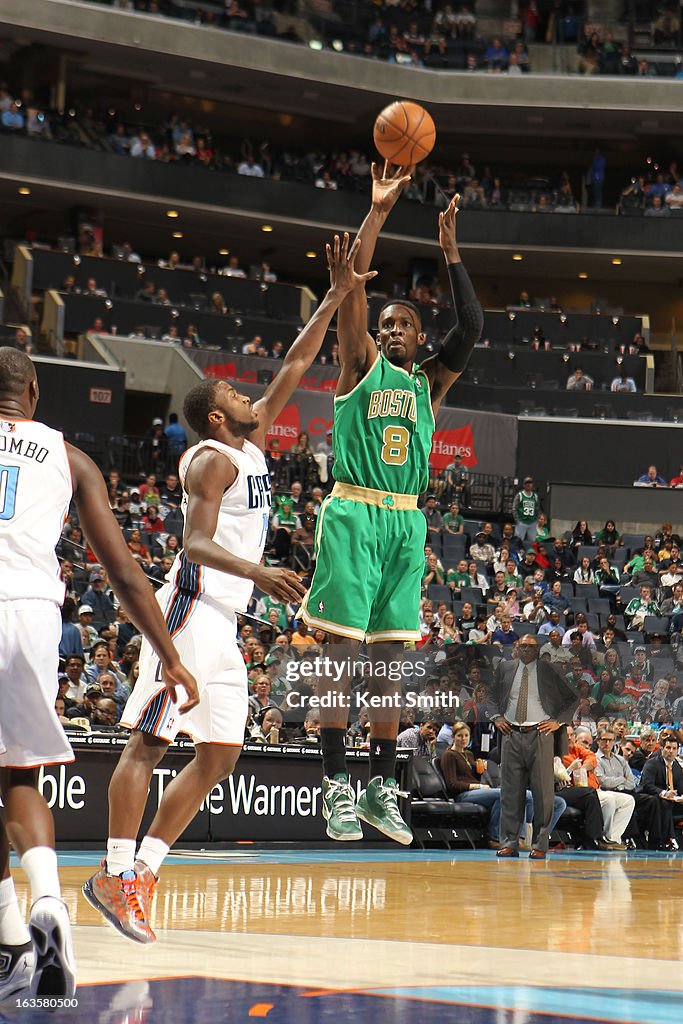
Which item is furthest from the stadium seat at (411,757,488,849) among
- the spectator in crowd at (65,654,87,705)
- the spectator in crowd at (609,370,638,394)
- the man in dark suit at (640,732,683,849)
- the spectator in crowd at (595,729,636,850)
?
the spectator in crowd at (609,370,638,394)

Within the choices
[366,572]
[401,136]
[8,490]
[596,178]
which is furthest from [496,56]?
[8,490]

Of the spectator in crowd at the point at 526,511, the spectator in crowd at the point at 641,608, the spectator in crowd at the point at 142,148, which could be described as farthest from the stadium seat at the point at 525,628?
the spectator in crowd at the point at 142,148

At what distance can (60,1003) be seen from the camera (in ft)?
15.7

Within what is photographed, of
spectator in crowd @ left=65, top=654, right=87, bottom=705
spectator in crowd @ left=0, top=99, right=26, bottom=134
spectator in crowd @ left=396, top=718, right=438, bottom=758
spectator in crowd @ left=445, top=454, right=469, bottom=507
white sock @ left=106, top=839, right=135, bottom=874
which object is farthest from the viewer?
spectator in crowd @ left=0, top=99, right=26, bottom=134

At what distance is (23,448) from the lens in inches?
189

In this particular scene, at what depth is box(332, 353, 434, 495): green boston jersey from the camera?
19.4 ft

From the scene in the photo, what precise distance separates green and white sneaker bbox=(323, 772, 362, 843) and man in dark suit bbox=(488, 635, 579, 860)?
734 centimetres

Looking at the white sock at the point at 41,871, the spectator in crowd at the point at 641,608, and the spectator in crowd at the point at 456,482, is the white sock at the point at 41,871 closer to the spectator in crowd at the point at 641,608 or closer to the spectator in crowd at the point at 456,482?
the spectator in crowd at the point at 641,608

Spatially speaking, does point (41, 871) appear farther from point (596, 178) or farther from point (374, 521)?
point (596, 178)

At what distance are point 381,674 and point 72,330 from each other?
70.4 ft

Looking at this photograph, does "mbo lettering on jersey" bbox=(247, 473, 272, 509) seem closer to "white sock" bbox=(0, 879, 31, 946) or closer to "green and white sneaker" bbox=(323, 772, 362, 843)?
"green and white sneaker" bbox=(323, 772, 362, 843)

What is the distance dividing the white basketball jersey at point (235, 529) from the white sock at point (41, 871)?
154 centimetres

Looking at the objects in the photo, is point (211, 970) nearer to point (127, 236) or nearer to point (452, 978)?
point (452, 978)

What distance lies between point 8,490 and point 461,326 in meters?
2.36
